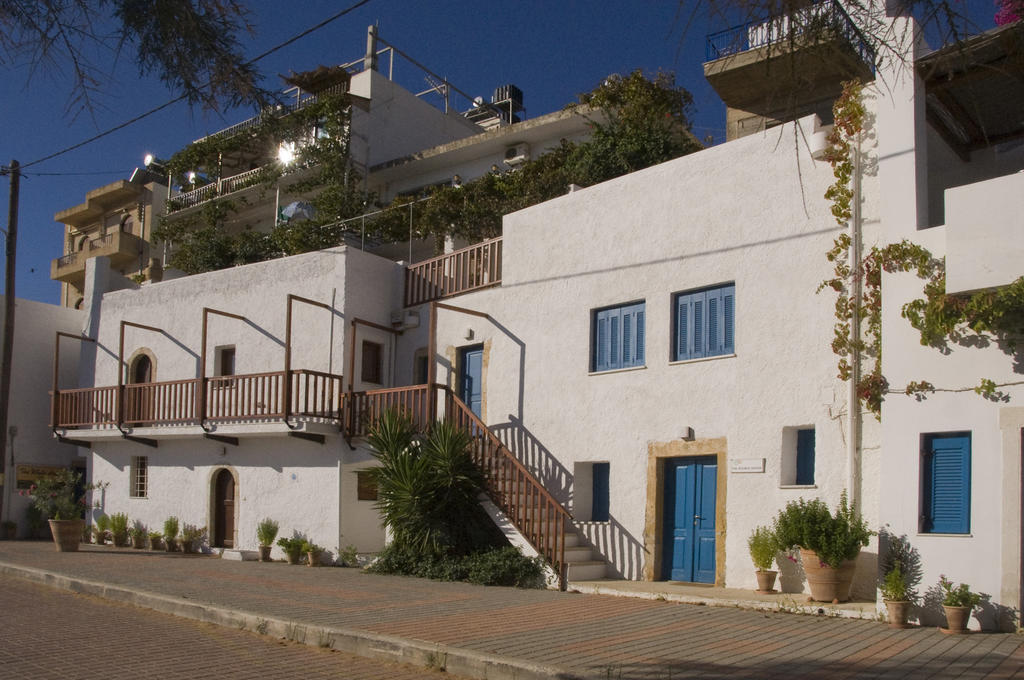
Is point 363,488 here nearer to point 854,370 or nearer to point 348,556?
point 348,556

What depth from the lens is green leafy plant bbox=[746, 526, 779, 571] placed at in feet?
40.5

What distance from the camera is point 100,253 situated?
4169 cm

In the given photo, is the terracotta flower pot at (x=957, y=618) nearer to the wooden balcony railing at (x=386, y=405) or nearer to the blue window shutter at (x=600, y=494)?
the blue window shutter at (x=600, y=494)

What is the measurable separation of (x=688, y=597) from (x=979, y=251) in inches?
215

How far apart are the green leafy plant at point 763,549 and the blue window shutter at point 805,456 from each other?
3.15 feet

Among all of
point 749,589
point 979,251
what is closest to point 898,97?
point 979,251

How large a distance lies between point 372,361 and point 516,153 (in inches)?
442

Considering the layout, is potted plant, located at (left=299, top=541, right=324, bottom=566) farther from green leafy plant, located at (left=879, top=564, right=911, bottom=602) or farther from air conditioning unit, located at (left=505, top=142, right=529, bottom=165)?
air conditioning unit, located at (left=505, top=142, right=529, bottom=165)

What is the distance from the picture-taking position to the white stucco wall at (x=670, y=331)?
12922 mm

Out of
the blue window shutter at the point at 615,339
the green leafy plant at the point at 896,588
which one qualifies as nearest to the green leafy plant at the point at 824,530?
the green leafy plant at the point at 896,588

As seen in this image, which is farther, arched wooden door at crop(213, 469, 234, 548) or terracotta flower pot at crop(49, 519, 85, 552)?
arched wooden door at crop(213, 469, 234, 548)

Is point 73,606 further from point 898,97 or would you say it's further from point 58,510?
point 898,97

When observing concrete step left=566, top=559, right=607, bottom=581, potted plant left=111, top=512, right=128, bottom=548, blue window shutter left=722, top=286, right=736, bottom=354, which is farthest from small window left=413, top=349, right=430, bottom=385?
potted plant left=111, top=512, right=128, bottom=548

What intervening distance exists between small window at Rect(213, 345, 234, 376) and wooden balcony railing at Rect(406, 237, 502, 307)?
4.72 metres
